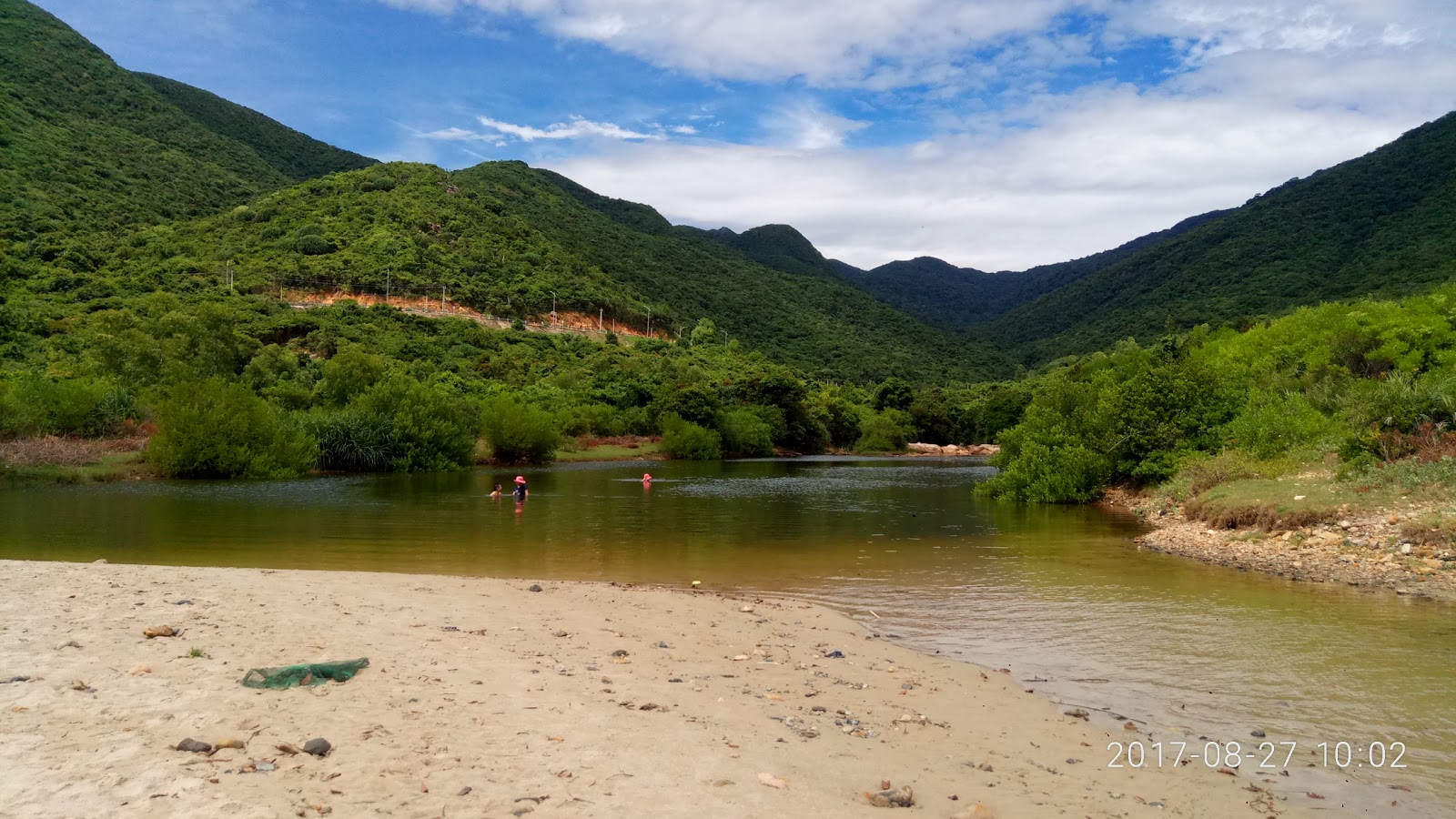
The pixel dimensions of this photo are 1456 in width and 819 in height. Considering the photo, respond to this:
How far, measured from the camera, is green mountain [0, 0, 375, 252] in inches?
4188

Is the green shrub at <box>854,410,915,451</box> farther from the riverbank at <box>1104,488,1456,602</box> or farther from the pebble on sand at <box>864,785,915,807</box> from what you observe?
the pebble on sand at <box>864,785,915,807</box>

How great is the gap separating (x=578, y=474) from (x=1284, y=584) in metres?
48.5

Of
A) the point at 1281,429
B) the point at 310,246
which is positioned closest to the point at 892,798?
the point at 1281,429

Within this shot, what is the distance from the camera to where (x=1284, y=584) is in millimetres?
16719

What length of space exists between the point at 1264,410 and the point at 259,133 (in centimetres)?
20496

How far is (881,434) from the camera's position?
11275 cm

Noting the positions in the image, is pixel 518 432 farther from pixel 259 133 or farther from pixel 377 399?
pixel 259 133

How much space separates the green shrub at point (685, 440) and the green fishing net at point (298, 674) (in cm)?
7637

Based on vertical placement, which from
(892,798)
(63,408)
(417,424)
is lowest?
(892,798)

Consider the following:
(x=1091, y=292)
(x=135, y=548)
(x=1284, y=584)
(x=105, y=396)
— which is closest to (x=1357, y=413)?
(x=1284, y=584)

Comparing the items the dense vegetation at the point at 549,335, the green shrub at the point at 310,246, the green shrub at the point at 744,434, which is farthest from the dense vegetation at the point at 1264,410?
the green shrub at the point at 310,246

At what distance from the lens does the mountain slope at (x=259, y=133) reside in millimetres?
170250

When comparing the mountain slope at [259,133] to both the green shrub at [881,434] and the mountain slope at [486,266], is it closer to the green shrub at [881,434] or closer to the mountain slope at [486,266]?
the mountain slope at [486,266]

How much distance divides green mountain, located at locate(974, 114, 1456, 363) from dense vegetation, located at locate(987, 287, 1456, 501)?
45.2 meters
